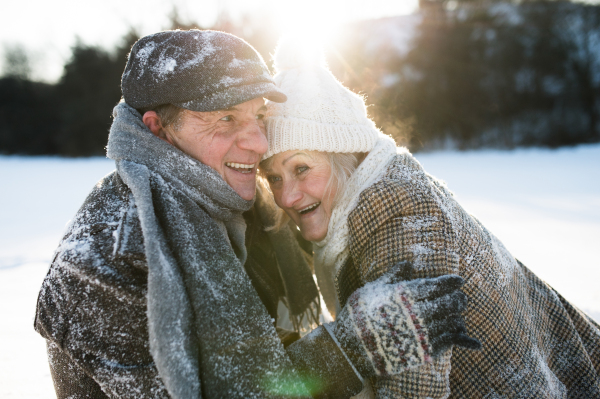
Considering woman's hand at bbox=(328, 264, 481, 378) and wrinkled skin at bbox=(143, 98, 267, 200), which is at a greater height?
wrinkled skin at bbox=(143, 98, 267, 200)

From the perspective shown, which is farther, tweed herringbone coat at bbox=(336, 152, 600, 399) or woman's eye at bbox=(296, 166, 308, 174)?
woman's eye at bbox=(296, 166, 308, 174)

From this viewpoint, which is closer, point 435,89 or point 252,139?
point 252,139

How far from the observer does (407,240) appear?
1.55 metres

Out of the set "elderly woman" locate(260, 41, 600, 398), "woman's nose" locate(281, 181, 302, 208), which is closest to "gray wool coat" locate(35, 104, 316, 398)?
"elderly woman" locate(260, 41, 600, 398)

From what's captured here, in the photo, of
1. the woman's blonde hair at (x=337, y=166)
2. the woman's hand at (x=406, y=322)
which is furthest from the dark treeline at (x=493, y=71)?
the woman's hand at (x=406, y=322)

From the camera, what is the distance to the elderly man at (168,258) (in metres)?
1.37

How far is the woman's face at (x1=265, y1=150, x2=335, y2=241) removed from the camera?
81.7 inches

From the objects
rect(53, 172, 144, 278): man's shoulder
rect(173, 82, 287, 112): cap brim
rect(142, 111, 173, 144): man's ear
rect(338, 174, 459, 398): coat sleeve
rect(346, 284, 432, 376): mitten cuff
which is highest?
rect(173, 82, 287, 112): cap brim

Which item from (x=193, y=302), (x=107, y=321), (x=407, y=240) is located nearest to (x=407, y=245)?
(x=407, y=240)

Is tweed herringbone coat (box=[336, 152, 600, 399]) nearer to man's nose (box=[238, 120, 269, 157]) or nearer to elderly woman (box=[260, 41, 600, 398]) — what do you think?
elderly woman (box=[260, 41, 600, 398])

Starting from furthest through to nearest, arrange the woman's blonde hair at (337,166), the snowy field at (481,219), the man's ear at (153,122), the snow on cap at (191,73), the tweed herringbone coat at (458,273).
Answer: the snowy field at (481,219) → the woman's blonde hair at (337,166) → the man's ear at (153,122) → the snow on cap at (191,73) → the tweed herringbone coat at (458,273)

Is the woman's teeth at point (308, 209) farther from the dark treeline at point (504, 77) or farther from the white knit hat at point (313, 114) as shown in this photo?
the dark treeline at point (504, 77)

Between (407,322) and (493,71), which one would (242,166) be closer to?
(407,322)

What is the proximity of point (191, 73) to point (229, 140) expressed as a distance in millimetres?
356
